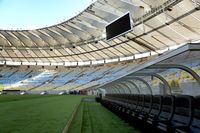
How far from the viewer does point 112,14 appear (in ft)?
111

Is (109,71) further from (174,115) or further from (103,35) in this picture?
(174,115)

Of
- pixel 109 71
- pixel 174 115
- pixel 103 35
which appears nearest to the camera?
pixel 174 115

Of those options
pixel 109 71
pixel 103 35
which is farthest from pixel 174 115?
pixel 109 71

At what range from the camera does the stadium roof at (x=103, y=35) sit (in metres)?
30.0

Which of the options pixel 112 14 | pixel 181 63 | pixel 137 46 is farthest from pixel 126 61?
→ pixel 181 63

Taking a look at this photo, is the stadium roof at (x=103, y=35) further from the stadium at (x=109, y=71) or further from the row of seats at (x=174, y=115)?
the row of seats at (x=174, y=115)

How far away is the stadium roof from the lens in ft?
98.5

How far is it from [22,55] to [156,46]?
3402 centimetres

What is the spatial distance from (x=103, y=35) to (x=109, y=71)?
16.2 meters

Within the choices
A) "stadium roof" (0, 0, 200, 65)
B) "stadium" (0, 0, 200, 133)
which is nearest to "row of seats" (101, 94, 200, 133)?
"stadium" (0, 0, 200, 133)

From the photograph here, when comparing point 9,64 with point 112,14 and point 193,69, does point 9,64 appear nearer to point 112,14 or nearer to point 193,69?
point 112,14

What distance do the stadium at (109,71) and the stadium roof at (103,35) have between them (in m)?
0.13

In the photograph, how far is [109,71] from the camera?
58.6 m

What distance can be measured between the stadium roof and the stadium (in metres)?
0.13
